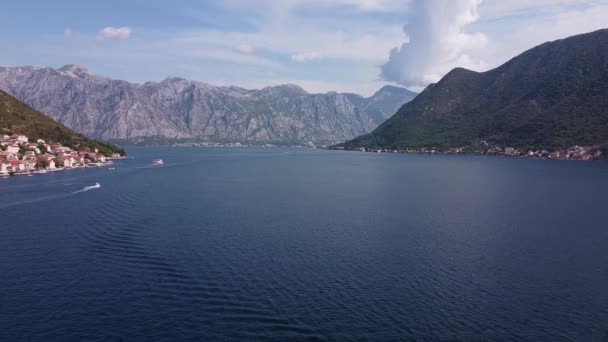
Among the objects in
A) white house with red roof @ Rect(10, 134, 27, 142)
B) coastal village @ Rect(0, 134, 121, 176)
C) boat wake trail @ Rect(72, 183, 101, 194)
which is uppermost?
white house with red roof @ Rect(10, 134, 27, 142)

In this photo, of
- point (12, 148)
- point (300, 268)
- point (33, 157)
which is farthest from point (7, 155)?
point (300, 268)

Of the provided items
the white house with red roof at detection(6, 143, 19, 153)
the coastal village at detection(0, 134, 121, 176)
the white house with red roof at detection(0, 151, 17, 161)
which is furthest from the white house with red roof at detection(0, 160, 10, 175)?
the white house with red roof at detection(6, 143, 19, 153)

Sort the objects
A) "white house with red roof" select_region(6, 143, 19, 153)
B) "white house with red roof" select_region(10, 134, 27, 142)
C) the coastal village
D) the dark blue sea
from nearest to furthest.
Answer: the dark blue sea < the coastal village < "white house with red roof" select_region(6, 143, 19, 153) < "white house with red roof" select_region(10, 134, 27, 142)

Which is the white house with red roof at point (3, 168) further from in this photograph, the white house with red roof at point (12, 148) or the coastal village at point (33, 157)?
the white house with red roof at point (12, 148)

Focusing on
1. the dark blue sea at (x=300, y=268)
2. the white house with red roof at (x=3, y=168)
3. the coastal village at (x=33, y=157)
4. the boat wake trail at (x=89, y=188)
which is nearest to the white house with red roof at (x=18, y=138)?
the coastal village at (x=33, y=157)

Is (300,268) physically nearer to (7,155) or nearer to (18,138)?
(7,155)

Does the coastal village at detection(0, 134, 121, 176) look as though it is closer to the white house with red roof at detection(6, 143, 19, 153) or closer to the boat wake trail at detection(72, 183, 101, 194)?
the white house with red roof at detection(6, 143, 19, 153)
